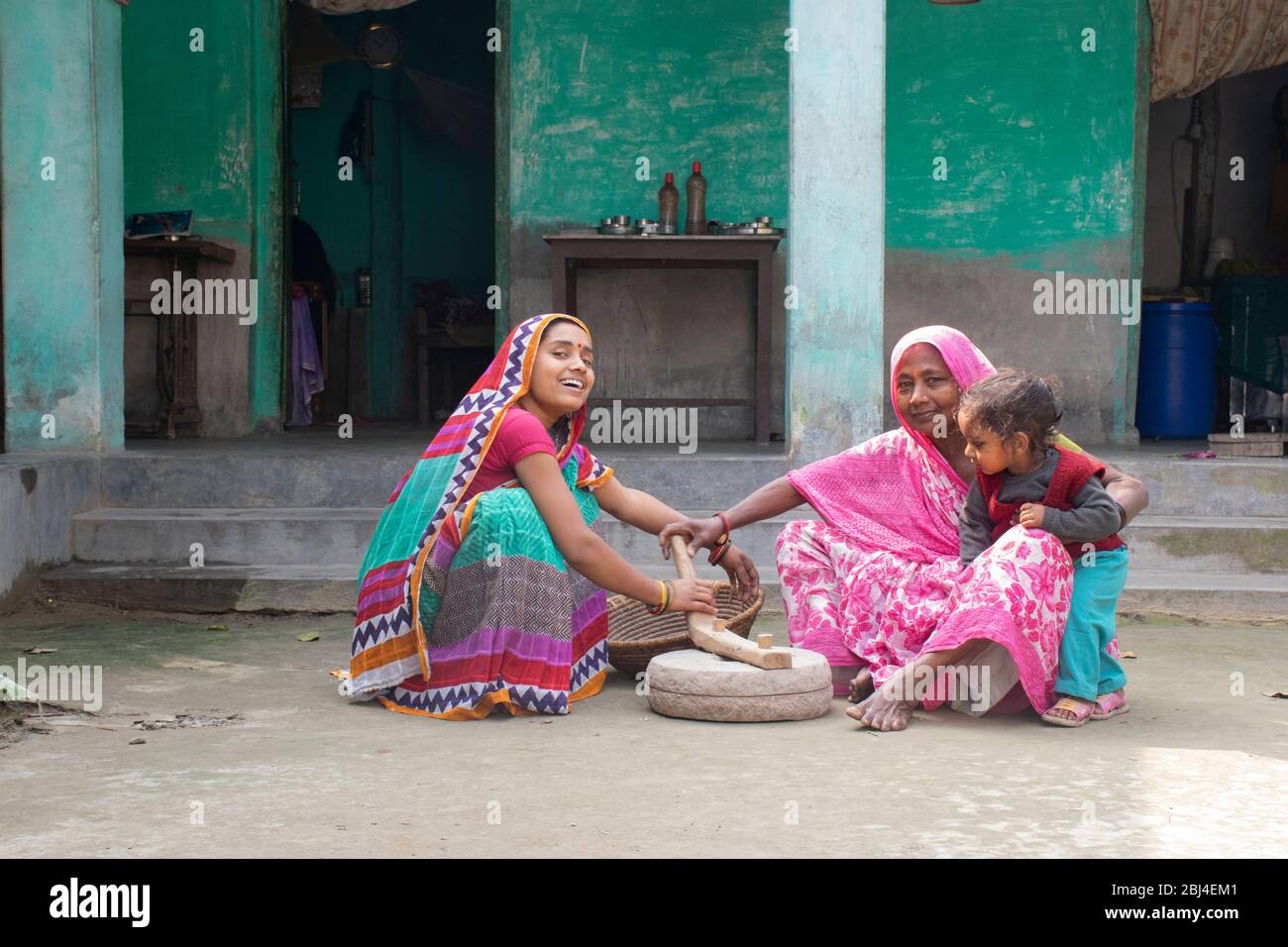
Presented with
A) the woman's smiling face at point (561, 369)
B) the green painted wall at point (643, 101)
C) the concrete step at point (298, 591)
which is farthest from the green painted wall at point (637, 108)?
the woman's smiling face at point (561, 369)

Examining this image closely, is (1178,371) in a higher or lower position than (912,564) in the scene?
higher

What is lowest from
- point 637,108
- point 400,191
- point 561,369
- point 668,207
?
point 561,369

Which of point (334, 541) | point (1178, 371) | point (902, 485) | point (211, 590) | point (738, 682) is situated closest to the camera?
point (738, 682)

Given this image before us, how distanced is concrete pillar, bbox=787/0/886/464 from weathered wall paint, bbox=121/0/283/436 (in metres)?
3.78

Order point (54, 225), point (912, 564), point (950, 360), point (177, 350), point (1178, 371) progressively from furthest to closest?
point (1178, 371) < point (177, 350) < point (54, 225) < point (912, 564) < point (950, 360)

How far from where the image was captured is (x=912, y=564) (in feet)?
13.6

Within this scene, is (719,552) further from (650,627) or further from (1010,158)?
(1010,158)

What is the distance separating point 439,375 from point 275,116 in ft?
9.91

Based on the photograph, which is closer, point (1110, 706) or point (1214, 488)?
point (1110, 706)

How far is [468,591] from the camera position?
399 cm

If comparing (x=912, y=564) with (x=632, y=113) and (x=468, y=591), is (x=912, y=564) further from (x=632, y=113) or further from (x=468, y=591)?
(x=632, y=113)

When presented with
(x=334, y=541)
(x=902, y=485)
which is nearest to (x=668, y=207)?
(x=334, y=541)

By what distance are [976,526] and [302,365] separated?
651cm

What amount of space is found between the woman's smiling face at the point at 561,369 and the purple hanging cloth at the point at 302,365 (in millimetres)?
5740
